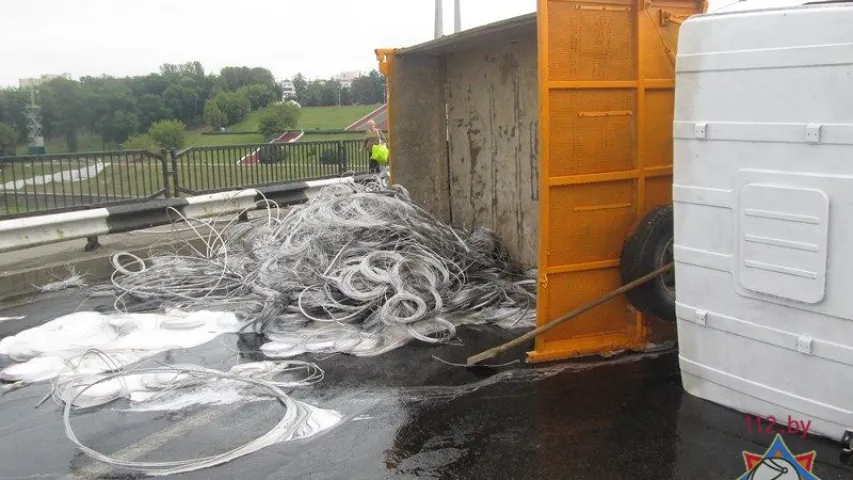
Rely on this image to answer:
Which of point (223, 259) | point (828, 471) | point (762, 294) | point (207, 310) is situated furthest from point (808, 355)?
point (223, 259)

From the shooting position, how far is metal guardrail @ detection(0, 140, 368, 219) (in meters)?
8.84

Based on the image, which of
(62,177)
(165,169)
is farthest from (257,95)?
(62,177)

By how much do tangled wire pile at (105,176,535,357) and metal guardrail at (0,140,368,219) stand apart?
215 cm

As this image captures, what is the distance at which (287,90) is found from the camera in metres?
22.3

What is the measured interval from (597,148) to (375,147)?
950cm

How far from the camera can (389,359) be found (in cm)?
537

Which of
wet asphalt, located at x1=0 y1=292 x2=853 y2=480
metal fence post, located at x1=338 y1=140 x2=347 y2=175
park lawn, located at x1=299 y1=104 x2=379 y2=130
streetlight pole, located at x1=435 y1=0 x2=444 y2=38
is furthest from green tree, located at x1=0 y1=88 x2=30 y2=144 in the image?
streetlight pole, located at x1=435 y1=0 x2=444 y2=38

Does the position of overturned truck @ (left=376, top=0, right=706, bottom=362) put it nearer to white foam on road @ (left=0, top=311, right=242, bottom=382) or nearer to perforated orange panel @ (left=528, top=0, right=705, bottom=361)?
perforated orange panel @ (left=528, top=0, right=705, bottom=361)

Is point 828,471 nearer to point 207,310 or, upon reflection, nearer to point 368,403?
point 368,403

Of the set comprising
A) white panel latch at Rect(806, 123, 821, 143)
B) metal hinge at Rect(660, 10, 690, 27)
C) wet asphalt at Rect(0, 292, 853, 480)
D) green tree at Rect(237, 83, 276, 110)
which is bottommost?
wet asphalt at Rect(0, 292, 853, 480)

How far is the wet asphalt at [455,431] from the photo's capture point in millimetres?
3588

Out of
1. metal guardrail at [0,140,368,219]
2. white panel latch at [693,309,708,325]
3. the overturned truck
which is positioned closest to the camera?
white panel latch at [693,309,708,325]

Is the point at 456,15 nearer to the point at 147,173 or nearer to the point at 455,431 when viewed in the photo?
the point at 147,173

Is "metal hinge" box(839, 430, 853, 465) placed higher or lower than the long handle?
lower
